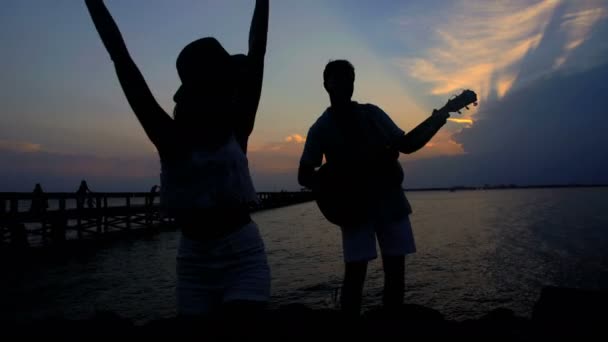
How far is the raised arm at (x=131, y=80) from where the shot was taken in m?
1.40

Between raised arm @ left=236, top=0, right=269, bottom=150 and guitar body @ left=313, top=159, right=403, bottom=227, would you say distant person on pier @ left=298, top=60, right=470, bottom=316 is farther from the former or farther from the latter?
raised arm @ left=236, top=0, right=269, bottom=150

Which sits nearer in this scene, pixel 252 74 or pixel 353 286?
pixel 252 74

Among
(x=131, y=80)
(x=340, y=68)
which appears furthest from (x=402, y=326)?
(x=131, y=80)

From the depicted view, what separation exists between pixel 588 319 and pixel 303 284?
6.45 meters

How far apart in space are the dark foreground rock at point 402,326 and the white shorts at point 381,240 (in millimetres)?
571

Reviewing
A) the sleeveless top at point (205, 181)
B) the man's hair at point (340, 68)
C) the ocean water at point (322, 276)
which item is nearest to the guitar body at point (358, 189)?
the man's hair at point (340, 68)

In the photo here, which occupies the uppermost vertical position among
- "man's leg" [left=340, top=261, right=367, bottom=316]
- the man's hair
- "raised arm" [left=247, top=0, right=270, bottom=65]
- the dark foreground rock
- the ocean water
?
the man's hair

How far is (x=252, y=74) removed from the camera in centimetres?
163

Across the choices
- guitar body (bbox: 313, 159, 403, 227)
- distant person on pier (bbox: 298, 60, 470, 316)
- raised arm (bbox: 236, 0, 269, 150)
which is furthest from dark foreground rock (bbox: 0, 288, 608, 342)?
raised arm (bbox: 236, 0, 269, 150)

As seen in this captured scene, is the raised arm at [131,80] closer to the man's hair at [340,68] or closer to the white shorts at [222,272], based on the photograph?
the white shorts at [222,272]

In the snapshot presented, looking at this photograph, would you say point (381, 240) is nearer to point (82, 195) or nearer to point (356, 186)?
point (356, 186)

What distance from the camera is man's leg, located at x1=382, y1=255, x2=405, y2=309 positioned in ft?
10.5

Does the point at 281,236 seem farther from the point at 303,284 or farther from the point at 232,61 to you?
the point at 232,61

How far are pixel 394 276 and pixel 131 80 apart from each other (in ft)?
8.14
